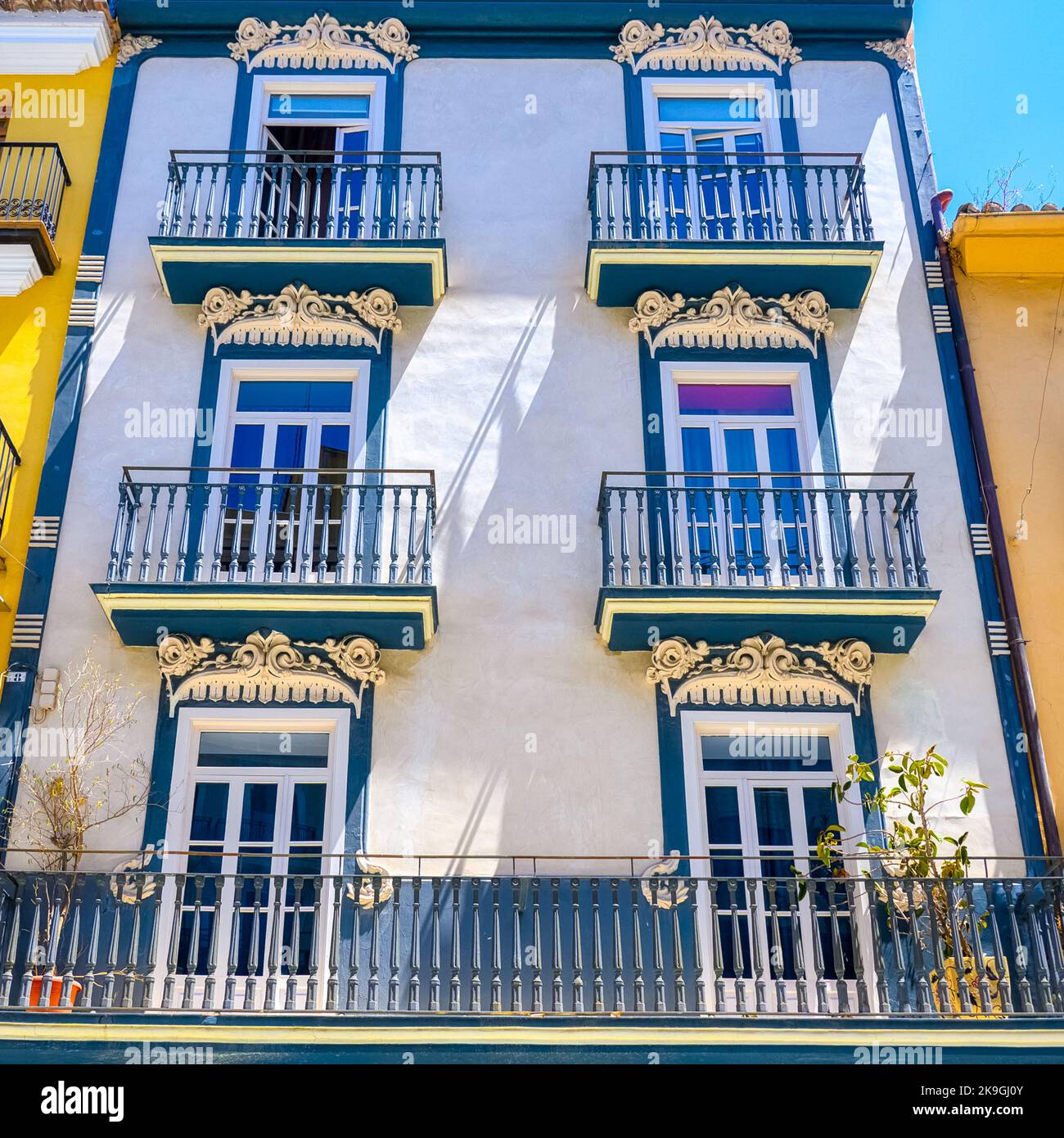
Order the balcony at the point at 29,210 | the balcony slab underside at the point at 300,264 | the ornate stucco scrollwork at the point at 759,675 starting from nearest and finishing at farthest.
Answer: the ornate stucco scrollwork at the point at 759,675 < the balcony slab underside at the point at 300,264 < the balcony at the point at 29,210

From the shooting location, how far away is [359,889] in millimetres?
10078

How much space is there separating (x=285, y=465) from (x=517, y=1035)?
5.43 meters

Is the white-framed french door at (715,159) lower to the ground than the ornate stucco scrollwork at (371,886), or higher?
higher

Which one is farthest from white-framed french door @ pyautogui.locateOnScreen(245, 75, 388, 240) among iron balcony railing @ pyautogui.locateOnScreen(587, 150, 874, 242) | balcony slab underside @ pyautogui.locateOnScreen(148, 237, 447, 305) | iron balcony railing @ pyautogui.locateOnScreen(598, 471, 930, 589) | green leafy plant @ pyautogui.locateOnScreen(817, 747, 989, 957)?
green leafy plant @ pyautogui.locateOnScreen(817, 747, 989, 957)

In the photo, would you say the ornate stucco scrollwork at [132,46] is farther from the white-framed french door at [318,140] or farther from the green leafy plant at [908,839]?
the green leafy plant at [908,839]

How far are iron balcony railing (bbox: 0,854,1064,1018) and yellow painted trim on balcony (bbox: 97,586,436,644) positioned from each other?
6.74 feet

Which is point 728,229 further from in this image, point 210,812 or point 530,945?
point 210,812

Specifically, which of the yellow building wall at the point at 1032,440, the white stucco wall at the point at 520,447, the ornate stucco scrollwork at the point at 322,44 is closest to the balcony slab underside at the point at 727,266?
the white stucco wall at the point at 520,447

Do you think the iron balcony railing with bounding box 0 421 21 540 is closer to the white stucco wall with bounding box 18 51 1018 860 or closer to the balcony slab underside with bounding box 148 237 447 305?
the white stucco wall with bounding box 18 51 1018 860

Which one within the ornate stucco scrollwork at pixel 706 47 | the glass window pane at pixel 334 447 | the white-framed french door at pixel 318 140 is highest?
the ornate stucco scrollwork at pixel 706 47

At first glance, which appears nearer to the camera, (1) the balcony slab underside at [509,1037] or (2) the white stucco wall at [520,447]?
(1) the balcony slab underside at [509,1037]

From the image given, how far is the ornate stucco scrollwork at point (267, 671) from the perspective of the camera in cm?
1115

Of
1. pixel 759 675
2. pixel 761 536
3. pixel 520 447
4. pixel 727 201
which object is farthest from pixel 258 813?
pixel 727 201

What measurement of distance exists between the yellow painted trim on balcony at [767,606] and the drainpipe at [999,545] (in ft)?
2.99
